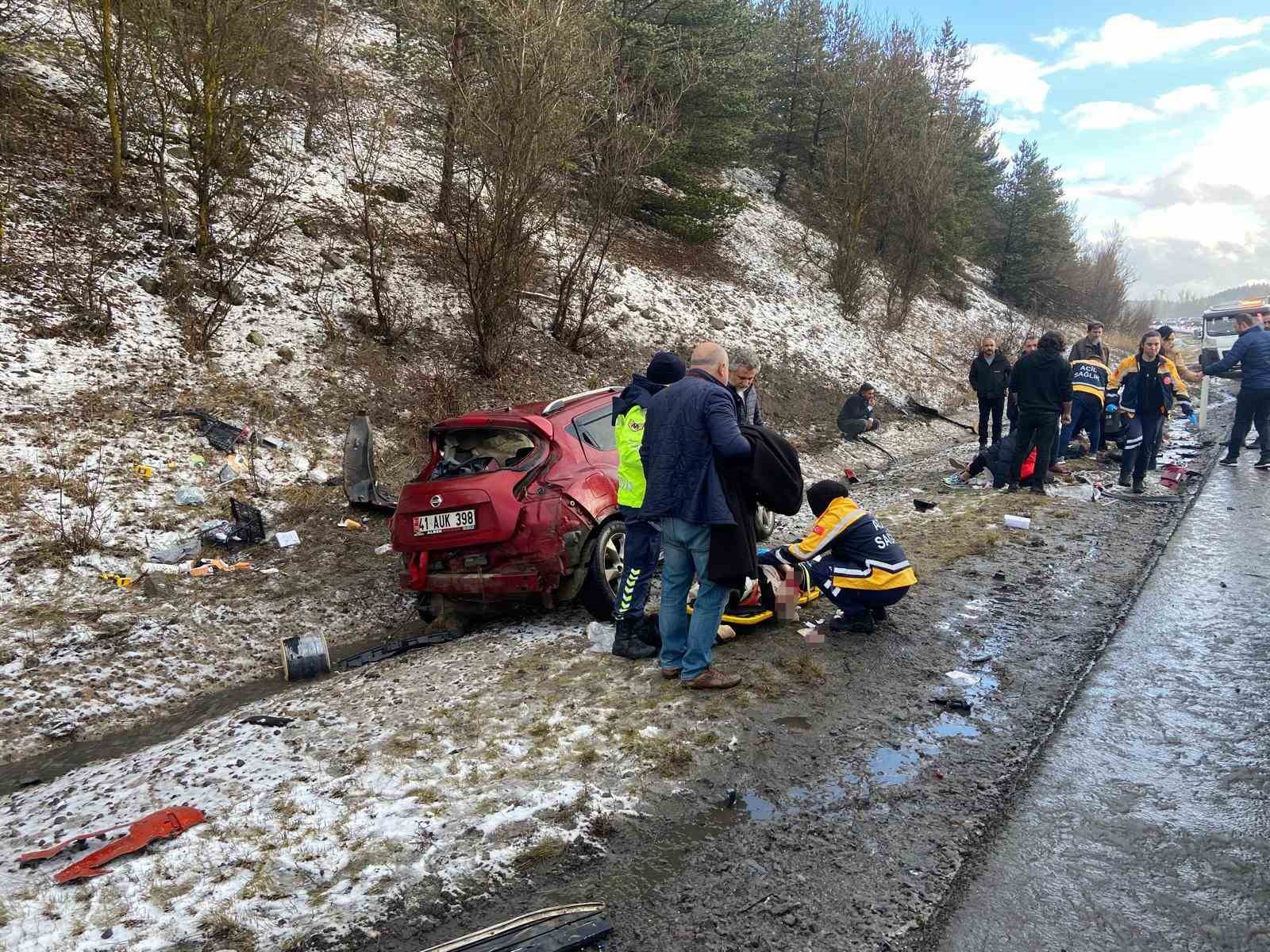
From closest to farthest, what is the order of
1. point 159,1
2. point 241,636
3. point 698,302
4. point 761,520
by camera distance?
1. point 241,636
2. point 761,520
3. point 159,1
4. point 698,302

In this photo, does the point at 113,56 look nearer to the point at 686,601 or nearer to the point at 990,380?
the point at 686,601

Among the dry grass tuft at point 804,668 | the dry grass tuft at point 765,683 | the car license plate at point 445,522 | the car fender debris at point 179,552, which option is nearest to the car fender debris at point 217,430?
the car fender debris at point 179,552

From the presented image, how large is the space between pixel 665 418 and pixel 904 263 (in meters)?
20.4

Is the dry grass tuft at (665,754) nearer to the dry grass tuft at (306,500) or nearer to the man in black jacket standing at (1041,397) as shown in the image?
the dry grass tuft at (306,500)

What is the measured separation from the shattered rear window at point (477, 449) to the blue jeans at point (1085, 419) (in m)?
8.49

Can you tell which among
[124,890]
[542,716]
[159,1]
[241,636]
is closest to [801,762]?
[542,716]

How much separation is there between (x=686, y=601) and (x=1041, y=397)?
6.42 metres

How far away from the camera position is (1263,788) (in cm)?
332

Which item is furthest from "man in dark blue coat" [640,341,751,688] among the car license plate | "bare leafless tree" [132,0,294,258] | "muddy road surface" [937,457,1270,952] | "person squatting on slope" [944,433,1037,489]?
"bare leafless tree" [132,0,294,258]

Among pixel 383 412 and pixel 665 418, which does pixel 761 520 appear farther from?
pixel 383 412

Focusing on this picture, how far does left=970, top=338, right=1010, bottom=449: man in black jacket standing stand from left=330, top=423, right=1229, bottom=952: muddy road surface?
566cm

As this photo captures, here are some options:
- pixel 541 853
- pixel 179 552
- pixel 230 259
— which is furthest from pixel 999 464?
pixel 230 259

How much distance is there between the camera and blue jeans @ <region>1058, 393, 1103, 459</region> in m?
10.8

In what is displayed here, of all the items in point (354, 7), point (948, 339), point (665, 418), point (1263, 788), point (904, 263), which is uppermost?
point (354, 7)
